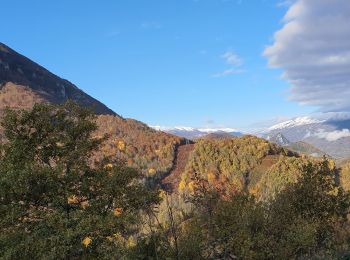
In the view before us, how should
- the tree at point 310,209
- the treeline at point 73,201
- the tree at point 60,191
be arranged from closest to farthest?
the treeline at point 73,201 < the tree at point 60,191 < the tree at point 310,209

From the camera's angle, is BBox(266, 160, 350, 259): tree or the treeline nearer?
the treeline

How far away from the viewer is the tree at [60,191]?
2808cm

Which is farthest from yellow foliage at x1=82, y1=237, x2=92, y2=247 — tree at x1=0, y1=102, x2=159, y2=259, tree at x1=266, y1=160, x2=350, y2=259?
tree at x1=266, y1=160, x2=350, y2=259

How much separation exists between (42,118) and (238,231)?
2324 cm

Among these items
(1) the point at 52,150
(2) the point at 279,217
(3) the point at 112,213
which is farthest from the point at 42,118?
(2) the point at 279,217

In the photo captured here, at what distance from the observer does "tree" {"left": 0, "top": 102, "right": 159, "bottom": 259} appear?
28.1 meters

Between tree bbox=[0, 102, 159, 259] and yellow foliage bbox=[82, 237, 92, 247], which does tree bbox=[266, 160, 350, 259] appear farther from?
yellow foliage bbox=[82, 237, 92, 247]

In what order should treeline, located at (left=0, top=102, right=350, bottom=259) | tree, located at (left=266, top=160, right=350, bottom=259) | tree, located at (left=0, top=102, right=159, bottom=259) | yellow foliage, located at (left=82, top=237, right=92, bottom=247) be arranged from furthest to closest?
tree, located at (left=266, top=160, right=350, bottom=259) < yellow foliage, located at (left=82, top=237, right=92, bottom=247) < tree, located at (left=0, top=102, right=159, bottom=259) < treeline, located at (left=0, top=102, right=350, bottom=259)

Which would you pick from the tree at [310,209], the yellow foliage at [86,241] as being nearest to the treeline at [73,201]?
the yellow foliage at [86,241]

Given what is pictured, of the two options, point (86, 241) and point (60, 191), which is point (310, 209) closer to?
point (86, 241)

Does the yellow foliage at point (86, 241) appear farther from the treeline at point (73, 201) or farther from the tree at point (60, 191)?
the tree at point (60, 191)

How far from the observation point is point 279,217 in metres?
47.4

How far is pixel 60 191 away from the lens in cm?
3059

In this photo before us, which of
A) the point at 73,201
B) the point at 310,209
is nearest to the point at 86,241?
the point at 73,201
